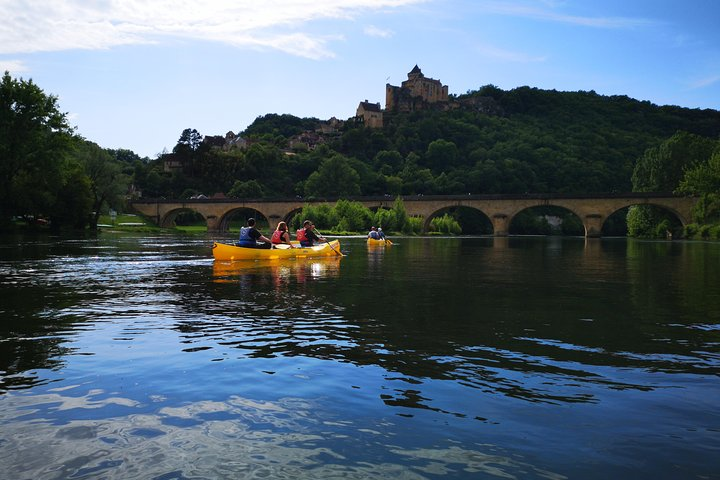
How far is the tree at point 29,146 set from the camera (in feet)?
154

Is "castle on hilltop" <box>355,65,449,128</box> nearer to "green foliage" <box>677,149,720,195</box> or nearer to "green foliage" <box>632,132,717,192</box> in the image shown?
"green foliage" <box>632,132,717,192</box>

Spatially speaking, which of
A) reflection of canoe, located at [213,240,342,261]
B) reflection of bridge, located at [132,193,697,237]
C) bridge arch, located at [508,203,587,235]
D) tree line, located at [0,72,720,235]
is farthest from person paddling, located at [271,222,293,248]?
bridge arch, located at [508,203,587,235]

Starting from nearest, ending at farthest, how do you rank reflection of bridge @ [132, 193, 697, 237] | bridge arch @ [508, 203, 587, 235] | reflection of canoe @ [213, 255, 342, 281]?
reflection of canoe @ [213, 255, 342, 281] → reflection of bridge @ [132, 193, 697, 237] → bridge arch @ [508, 203, 587, 235]

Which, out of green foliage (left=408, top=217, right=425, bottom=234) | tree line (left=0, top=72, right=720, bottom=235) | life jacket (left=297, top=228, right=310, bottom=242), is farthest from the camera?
green foliage (left=408, top=217, right=425, bottom=234)

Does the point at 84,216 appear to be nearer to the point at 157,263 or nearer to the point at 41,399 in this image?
the point at 157,263

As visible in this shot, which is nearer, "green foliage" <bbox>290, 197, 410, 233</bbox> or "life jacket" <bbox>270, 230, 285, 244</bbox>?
"life jacket" <bbox>270, 230, 285, 244</bbox>

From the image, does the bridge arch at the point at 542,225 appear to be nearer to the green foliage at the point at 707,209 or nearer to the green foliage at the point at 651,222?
the green foliage at the point at 651,222

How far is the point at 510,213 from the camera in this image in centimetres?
8725

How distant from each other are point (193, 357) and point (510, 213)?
83.4m

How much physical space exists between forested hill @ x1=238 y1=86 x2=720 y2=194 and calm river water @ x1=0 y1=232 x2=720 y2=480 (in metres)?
113

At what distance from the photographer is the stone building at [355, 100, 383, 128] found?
173750 millimetres

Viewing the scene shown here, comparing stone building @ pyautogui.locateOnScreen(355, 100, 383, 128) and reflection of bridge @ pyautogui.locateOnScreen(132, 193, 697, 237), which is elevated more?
stone building @ pyautogui.locateOnScreen(355, 100, 383, 128)

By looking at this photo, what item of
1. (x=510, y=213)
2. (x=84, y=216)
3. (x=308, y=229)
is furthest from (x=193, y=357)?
(x=510, y=213)

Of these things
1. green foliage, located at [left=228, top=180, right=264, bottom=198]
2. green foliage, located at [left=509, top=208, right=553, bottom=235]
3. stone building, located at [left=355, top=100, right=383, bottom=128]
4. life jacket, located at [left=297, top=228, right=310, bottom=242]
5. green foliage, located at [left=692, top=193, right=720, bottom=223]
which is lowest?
green foliage, located at [left=509, top=208, right=553, bottom=235]
